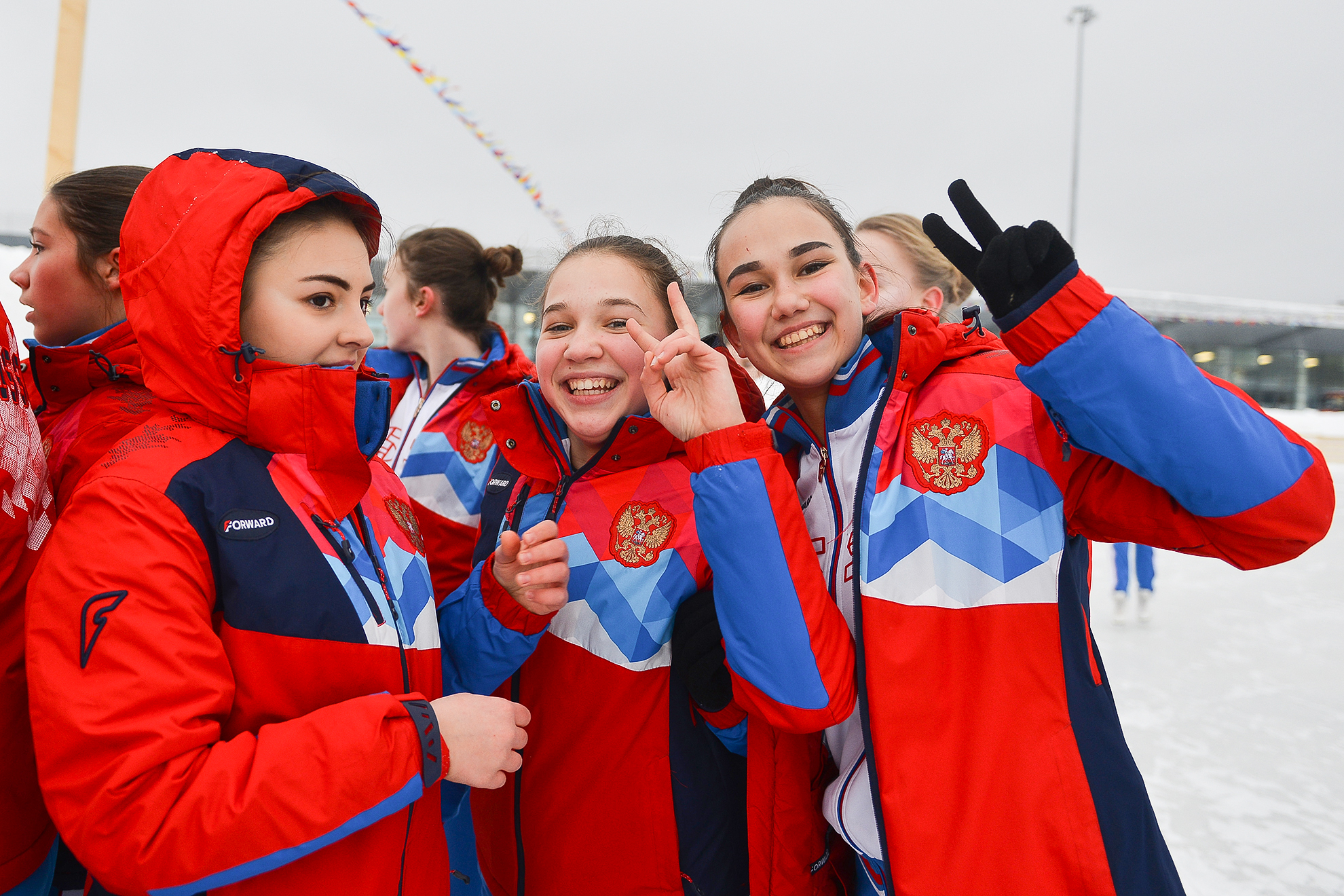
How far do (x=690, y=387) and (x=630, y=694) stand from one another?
61cm

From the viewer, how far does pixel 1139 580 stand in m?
5.17

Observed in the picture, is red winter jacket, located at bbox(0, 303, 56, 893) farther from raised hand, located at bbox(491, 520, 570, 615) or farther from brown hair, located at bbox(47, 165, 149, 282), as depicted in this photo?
raised hand, located at bbox(491, 520, 570, 615)

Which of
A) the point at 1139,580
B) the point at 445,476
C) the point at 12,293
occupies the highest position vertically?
the point at 12,293

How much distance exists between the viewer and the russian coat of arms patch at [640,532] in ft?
4.73

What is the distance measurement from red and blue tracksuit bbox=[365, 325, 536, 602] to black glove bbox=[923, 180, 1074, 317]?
1590 mm

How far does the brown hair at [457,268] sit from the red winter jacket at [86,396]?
5.49 ft

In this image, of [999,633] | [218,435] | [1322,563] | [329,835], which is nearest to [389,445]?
[218,435]

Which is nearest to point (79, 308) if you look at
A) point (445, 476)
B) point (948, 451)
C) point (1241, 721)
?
point (445, 476)

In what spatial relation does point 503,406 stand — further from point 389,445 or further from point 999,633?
point 389,445

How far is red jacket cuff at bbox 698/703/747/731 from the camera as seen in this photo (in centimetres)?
135

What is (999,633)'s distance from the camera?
113 cm

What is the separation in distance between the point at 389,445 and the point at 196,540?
209cm

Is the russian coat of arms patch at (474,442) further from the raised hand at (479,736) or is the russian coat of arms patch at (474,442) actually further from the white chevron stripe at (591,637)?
the raised hand at (479,736)

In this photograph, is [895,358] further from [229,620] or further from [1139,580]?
[1139,580]
